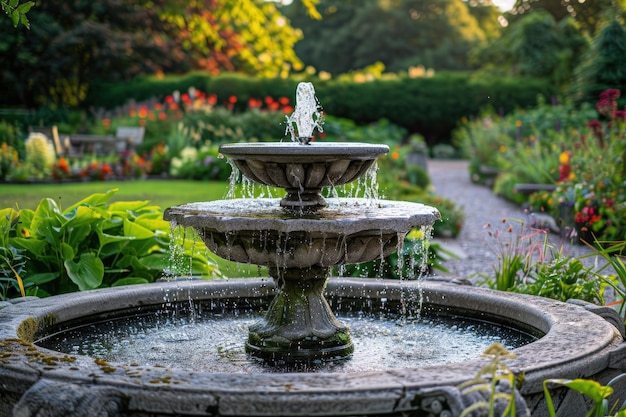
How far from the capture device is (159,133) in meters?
18.2

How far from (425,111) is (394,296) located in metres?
20.6

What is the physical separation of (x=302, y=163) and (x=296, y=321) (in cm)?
86

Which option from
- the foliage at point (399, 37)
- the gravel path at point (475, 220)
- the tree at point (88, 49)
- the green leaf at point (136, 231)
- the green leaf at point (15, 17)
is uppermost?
the foliage at point (399, 37)

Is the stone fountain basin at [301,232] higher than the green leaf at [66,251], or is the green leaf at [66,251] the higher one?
the stone fountain basin at [301,232]

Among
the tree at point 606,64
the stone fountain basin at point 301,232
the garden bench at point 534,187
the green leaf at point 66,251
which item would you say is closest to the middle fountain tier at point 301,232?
the stone fountain basin at point 301,232

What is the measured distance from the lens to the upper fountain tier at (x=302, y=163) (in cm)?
375

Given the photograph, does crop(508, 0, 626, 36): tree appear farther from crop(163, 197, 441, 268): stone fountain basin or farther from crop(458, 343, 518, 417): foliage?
crop(458, 343, 518, 417): foliage

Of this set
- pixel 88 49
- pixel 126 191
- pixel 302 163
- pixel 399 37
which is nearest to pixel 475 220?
pixel 126 191

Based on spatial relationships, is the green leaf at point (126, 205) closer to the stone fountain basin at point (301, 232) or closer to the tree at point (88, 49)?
the stone fountain basin at point (301, 232)

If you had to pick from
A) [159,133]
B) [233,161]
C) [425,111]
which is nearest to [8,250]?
[233,161]

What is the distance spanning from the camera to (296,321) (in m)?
4.20

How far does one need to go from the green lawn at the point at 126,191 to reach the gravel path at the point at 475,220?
3.56 meters

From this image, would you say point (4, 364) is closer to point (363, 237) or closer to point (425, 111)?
point (363, 237)

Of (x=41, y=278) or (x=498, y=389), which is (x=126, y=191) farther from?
(x=498, y=389)
